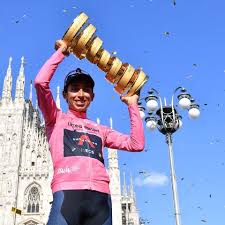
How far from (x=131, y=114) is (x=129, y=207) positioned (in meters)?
40.3

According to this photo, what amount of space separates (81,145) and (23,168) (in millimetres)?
33293

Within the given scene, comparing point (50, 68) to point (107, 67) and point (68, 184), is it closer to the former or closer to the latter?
point (107, 67)

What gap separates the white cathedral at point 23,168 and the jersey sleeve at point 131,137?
2974 centimetres

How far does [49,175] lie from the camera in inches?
1363

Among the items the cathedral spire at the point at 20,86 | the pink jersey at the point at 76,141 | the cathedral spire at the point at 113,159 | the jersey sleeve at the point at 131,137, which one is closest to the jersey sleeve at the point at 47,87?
the pink jersey at the point at 76,141

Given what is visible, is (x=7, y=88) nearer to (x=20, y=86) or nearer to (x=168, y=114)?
(x=20, y=86)

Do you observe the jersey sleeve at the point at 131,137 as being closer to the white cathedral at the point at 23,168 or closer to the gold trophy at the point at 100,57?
the gold trophy at the point at 100,57

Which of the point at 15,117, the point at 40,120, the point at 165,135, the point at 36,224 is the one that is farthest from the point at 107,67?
the point at 40,120

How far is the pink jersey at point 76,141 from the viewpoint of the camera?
2.81m

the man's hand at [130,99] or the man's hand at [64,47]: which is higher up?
the man's hand at [64,47]

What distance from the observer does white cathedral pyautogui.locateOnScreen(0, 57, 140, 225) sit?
1304 inches

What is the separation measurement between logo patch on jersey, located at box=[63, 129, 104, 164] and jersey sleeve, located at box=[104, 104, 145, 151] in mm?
213

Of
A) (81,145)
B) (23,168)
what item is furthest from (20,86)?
(81,145)

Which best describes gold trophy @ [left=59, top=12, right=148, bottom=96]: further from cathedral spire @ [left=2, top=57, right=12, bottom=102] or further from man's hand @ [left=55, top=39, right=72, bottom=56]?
cathedral spire @ [left=2, top=57, right=12, bottom=102]
